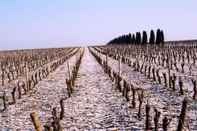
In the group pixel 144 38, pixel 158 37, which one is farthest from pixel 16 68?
pixel 144 38

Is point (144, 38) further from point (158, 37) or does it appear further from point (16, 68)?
point (16, 68)

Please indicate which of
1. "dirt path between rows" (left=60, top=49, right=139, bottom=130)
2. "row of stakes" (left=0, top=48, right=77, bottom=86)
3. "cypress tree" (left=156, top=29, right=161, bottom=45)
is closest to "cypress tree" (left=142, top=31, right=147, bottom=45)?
"cypress tree" (left=156, top=29, right=161, bottom=45)

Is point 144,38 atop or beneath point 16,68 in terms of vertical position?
atop

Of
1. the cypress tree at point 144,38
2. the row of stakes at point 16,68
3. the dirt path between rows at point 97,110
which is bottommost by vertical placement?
the row of stakes at point 16,68

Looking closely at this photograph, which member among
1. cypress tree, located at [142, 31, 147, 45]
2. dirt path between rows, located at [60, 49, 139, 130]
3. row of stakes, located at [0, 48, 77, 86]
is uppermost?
cypress tree, located at [142, 31, 147, 45]

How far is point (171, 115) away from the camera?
1174 cm

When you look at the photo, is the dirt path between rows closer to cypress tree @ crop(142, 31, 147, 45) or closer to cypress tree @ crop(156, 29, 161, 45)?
cypress tree @ crop(156, 29, 161, 45)

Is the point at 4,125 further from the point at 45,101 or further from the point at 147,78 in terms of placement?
the point at 147,78

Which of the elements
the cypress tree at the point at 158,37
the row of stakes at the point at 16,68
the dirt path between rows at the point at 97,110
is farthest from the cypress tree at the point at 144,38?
the dirt path between rows at the point at 97,110

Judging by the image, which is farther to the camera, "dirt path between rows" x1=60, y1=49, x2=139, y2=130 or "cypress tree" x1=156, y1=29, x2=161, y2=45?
"cypress tree" x1=156, y1=29, x2=161, y2=45

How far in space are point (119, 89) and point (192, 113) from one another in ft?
19.3

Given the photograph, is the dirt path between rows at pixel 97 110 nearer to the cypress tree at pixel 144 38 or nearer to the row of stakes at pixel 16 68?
the row of stakes at pixel 16 68

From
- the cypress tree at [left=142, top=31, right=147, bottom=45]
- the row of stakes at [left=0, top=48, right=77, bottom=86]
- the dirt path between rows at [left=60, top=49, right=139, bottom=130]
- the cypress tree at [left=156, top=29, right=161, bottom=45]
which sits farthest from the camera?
the cypress tree at [left=142, top=31, right=147, bottom=45]

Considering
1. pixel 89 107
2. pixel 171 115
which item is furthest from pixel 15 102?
pixel 171 115
